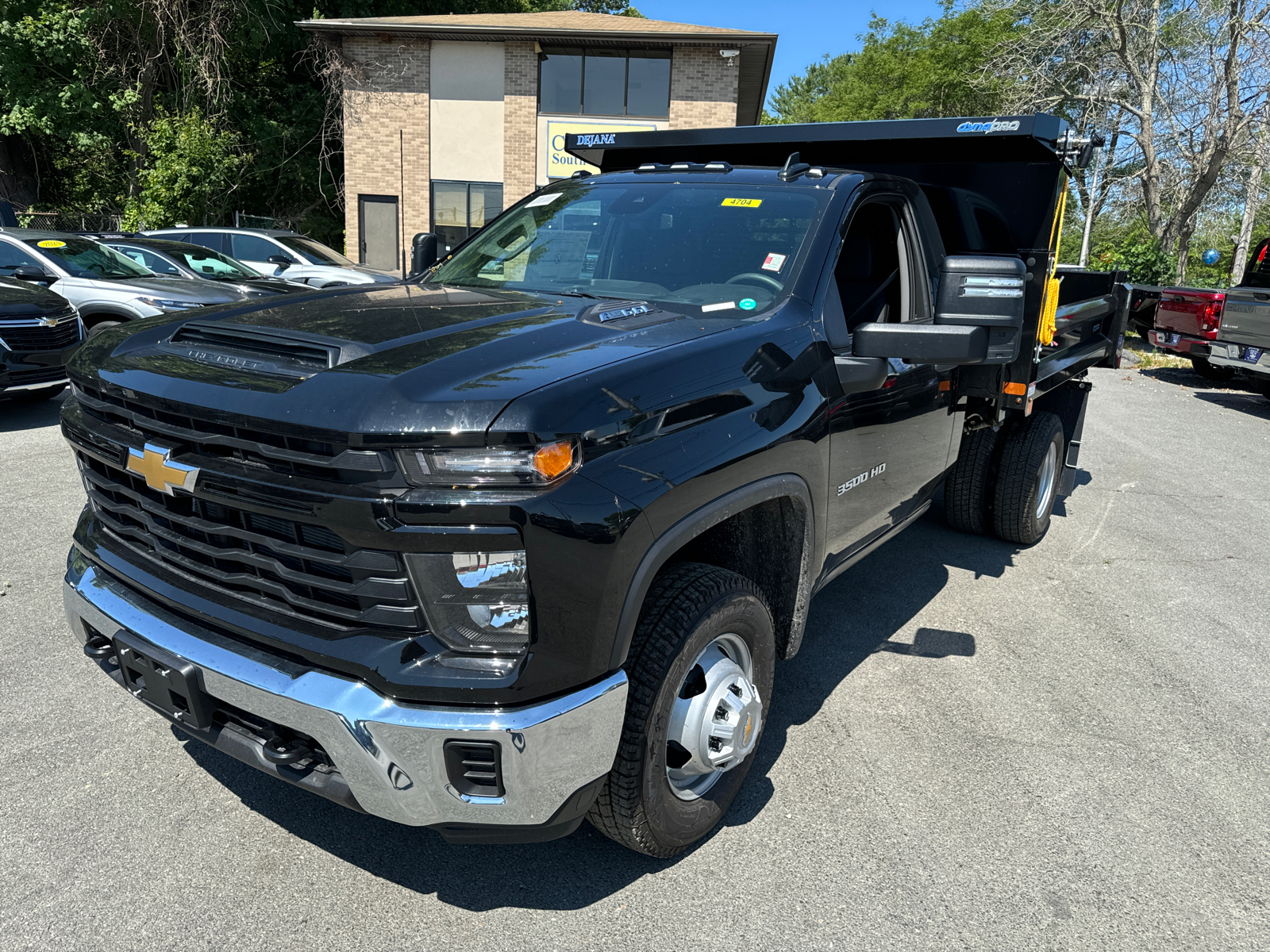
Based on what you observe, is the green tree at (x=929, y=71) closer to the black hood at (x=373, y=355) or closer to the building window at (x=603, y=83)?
the building window at (x=603, y=83)

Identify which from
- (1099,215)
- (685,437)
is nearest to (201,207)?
(685,437)

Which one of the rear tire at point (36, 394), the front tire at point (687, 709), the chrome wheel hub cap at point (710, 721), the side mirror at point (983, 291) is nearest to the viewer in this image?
the front tire at point (687, 709)

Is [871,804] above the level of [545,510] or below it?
below

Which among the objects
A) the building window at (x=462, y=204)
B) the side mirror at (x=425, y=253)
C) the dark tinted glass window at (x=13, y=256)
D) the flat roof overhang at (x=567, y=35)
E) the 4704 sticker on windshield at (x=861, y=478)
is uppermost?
the flat roof overhang at (x=567, y=35)

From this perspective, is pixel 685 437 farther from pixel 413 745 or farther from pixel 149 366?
pixel 149 366

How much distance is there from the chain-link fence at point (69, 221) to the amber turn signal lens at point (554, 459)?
22.8m

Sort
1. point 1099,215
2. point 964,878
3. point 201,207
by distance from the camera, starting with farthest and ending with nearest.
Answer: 1. point 1099,215
2. point 201,207
3. point 964,878

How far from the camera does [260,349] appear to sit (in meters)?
2.37

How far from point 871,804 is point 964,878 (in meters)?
0.40

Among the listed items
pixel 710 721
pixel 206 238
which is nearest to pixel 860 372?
pixel 710 721

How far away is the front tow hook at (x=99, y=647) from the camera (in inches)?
101

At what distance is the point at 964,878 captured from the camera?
2660 mm

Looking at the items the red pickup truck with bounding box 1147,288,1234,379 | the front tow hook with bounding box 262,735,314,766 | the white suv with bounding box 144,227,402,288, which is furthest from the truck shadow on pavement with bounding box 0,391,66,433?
the red pickup truck with bounding box 1147,288,1234,379

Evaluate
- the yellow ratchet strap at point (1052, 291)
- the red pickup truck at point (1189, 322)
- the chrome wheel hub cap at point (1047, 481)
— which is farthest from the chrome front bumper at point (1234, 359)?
the yellow ratchet strap at point (1052, 291)
